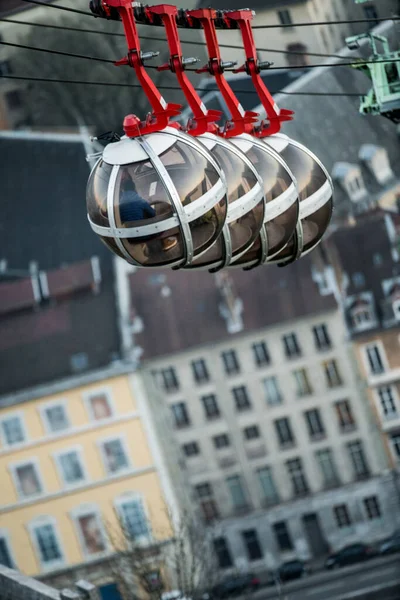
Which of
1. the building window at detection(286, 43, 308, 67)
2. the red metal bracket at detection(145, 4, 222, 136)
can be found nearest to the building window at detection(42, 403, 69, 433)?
the building window at detection(286, 43, 308, 67)

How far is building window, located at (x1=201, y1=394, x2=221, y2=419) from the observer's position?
193ft

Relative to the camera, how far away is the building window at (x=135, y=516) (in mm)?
56438

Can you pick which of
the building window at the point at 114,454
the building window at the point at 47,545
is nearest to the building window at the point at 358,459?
the building window at the point at 114,454

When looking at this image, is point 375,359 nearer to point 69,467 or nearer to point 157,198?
point 69,467

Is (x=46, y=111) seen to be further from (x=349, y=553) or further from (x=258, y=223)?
(x=258, y=223)

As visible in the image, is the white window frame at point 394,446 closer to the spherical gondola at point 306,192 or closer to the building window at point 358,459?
the building window at point 358,459

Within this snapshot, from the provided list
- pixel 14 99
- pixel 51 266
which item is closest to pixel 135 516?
pixel 51 266

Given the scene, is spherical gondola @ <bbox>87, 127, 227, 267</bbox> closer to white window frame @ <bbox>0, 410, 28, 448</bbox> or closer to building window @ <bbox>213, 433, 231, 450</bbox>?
building window @ <bbox>213, 433, 231, 450</bbox>

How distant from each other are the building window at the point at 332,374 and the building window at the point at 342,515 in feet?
14.2

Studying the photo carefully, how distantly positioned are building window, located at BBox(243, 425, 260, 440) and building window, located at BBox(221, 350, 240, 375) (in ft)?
6.78

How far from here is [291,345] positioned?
5919cm

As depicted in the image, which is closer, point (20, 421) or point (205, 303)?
point (205, 303)

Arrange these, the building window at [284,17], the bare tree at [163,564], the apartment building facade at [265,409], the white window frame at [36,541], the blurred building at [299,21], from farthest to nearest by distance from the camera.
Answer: the white window frame at [36,541] → the apartment building facade at [265,409] → the blurred building at [299,21] → the building window at [284,17] → the bare tree at [163,564]

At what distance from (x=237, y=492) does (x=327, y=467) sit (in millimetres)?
3358
